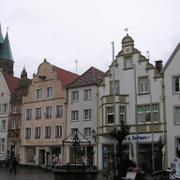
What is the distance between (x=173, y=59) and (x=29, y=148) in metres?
24.4

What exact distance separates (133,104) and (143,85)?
2.45 meters

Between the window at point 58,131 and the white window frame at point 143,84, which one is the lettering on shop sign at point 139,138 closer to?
the white window frame at point 143,84

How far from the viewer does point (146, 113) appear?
44.9 m

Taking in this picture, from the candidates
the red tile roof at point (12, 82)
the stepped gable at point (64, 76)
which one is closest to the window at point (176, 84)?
the stepped gable at point (64, 76)

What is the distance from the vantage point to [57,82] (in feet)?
180

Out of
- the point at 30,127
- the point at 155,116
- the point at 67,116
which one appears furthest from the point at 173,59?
the point at 30,127

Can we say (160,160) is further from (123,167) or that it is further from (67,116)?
(123,167)

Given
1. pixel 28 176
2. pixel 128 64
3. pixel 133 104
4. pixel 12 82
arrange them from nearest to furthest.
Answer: pixel 28 176 → pixel 133 104 → pixel 128 64 → pixel 12 82

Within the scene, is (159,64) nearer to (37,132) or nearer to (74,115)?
(74,115)

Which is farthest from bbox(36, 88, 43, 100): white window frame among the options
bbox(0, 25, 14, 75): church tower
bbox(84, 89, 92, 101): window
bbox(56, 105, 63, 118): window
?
bbox(0, 25, 14, 75): church tower

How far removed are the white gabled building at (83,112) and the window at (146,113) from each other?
248 inches

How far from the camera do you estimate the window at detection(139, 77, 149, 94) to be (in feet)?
150

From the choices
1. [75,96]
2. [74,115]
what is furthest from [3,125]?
[75,96]

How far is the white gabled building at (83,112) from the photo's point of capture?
49688 millimetres
